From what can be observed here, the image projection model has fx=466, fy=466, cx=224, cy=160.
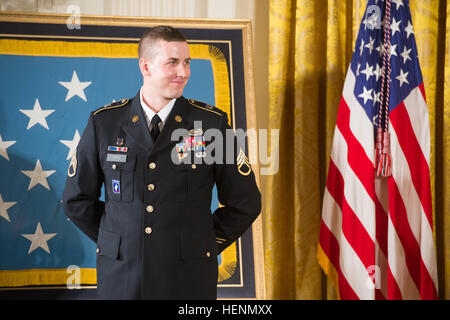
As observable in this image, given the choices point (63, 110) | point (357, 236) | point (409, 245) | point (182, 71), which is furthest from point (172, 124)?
point (409, 245)

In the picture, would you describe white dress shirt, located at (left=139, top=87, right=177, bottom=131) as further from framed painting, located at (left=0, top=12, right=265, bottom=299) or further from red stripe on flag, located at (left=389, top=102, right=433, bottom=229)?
red stripe on flag, located at (left=389, top=102, right=433, bottom=229)

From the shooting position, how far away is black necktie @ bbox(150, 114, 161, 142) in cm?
142

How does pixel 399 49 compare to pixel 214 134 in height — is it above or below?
above

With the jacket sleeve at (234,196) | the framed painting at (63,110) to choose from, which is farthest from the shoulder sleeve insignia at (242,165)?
the framed painting at (63,110)

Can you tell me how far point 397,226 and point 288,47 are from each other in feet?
3.32

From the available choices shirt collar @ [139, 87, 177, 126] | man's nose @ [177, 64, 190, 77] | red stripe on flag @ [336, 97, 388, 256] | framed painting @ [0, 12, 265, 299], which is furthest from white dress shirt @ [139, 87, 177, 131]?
red stripe on flag @ [336, 97, 388, 256]

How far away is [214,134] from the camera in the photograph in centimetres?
149

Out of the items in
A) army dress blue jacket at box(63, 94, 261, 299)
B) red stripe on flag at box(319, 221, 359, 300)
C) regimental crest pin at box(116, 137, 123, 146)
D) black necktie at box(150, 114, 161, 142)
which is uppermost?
black necktie at box(150, 114, 161, 142)

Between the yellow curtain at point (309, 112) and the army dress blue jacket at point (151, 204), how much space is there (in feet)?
2.88

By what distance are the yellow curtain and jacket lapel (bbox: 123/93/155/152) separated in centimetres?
102

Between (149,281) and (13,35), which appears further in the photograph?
(13,35)

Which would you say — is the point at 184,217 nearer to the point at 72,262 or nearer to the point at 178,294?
the point at 178,294

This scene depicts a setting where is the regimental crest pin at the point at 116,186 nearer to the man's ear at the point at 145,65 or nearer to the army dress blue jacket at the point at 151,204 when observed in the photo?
the army dress blue jacket at the point at 151,204
